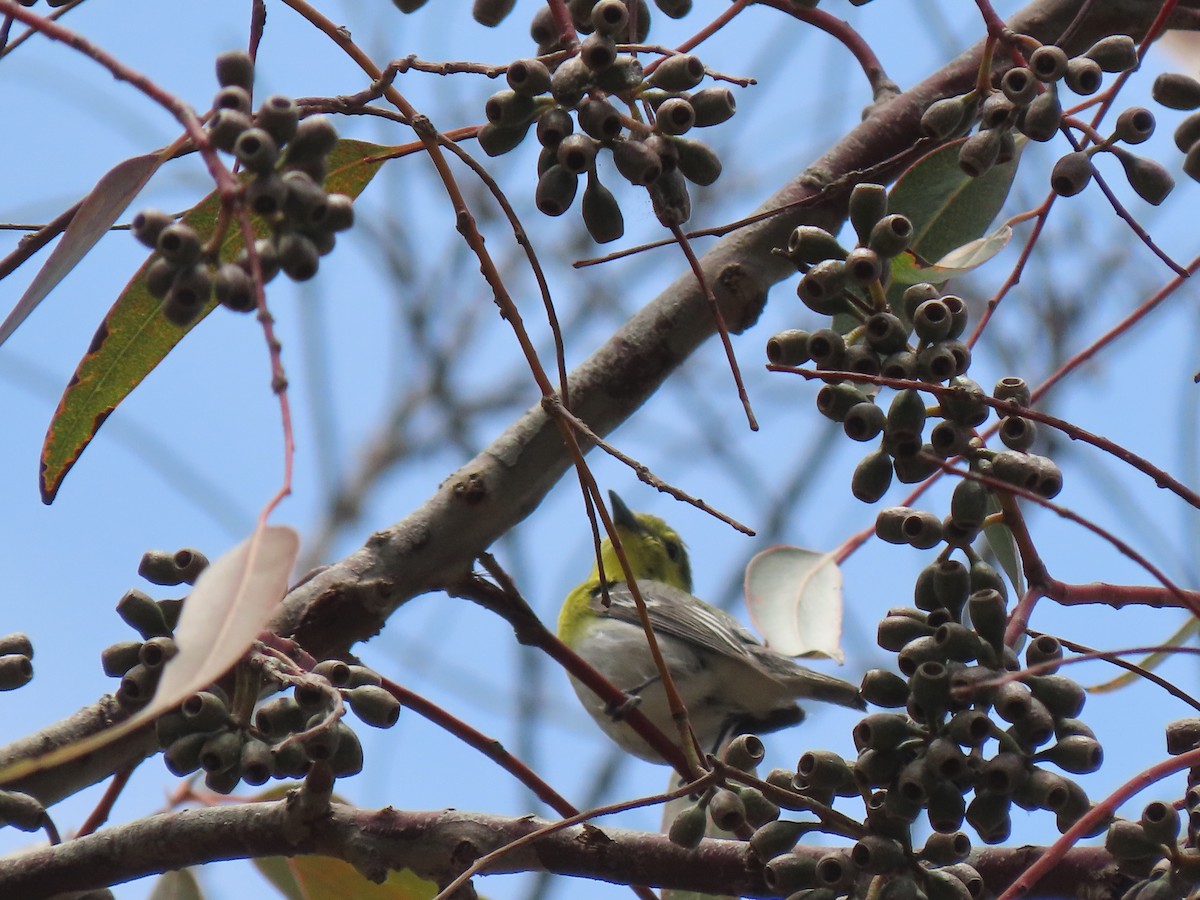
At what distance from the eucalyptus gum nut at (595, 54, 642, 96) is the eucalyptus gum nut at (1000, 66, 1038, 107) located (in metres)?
0.35

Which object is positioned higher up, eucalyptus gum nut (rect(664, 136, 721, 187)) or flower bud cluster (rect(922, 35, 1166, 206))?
flower bud cluster (rect(922, 35, 1166, 206))

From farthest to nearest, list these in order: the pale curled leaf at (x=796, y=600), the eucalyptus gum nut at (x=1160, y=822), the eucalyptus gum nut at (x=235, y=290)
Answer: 1. the pale curled leaf at (x=796, y=600)
2. the eucalyptus gum nut at (x=1160, y=822)
3. the eucalyptus gum nut at (x=235, y=290)

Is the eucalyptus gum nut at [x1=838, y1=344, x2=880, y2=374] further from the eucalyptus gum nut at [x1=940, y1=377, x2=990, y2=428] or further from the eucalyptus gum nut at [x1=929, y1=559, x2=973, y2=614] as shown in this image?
the eucalyptus gum nut at [x1=929, y1=559, x2=973, y2=614]

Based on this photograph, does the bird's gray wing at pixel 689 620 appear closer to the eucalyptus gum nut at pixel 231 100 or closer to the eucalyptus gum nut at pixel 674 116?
the eucalyptus gum nut at pixel 674 116

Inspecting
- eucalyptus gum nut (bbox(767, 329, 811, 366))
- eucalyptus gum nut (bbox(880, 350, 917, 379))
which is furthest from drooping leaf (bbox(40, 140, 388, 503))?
eucalyptus gum nut (bbox(880, 350, 917, 379))

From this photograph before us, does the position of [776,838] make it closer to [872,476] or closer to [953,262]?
[872,476]

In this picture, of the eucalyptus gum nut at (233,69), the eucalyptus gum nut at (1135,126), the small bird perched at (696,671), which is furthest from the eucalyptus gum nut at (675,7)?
the small bird perched at (696,671)

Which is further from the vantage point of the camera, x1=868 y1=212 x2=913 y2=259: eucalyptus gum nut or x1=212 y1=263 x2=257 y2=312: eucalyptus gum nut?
x1=868 y1=212 x2=913 y2=259: eucalyptus gum nut

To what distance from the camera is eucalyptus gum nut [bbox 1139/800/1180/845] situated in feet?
3.57

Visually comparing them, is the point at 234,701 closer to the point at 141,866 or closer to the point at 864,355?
the point at 141,866

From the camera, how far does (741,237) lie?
1729 mm

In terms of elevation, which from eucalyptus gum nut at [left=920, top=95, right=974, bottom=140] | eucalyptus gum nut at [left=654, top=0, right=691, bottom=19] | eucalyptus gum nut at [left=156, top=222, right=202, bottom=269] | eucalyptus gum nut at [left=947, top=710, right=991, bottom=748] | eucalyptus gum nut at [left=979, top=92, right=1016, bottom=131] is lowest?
eucalyptus gum nut at [left=947, top=710, right=991, bottom=748]

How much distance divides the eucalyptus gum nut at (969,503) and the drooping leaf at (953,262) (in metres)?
0.37

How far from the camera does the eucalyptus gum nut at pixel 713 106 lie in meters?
1.25
